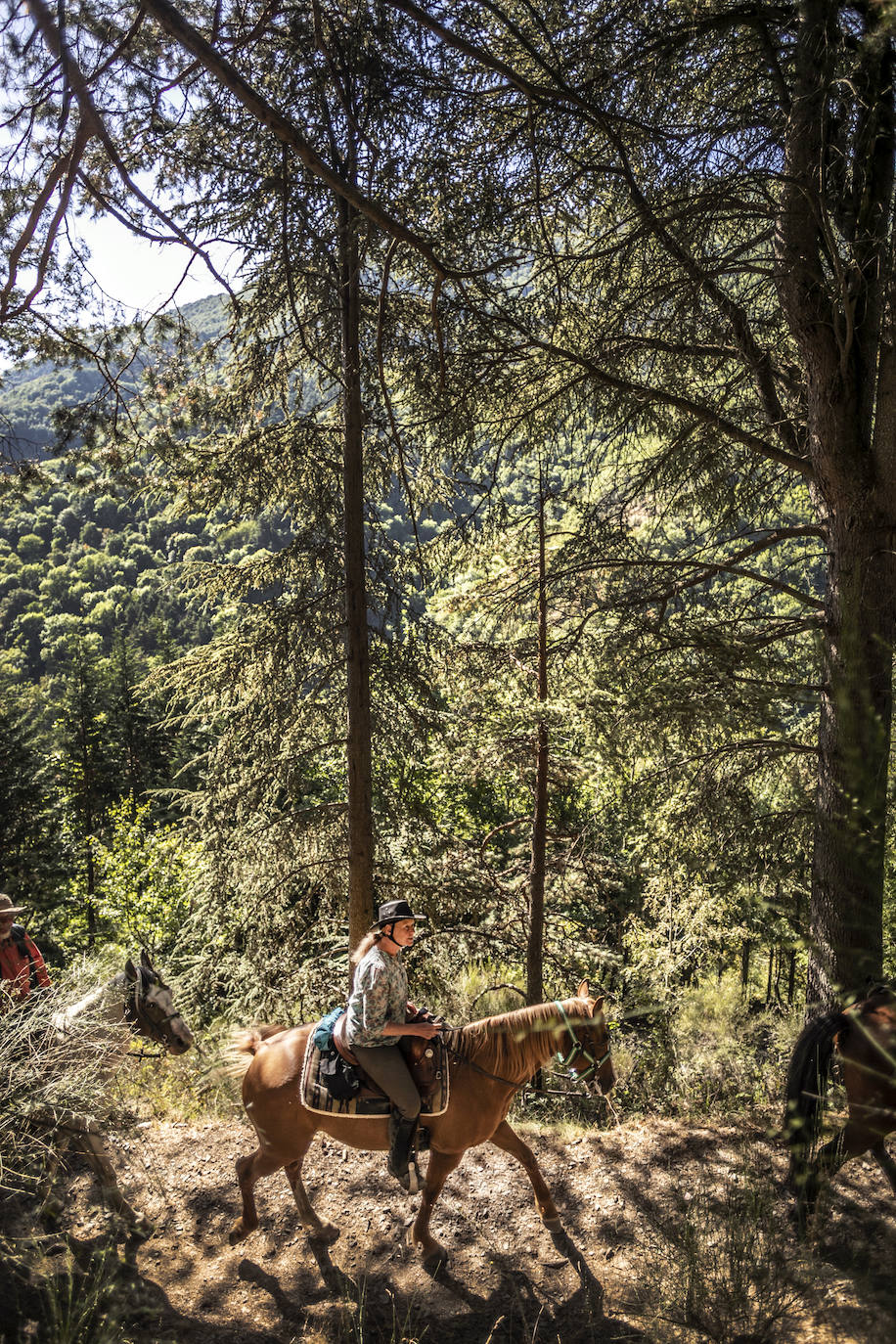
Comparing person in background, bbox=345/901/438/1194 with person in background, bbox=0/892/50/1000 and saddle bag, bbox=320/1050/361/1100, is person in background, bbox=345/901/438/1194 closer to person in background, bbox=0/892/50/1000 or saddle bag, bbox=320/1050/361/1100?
saddle bag, bbox=320/1050/361/1100

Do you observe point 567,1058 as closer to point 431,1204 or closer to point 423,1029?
point 423,1029

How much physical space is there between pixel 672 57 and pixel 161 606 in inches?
3073

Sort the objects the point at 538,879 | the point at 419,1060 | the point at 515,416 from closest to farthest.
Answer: the point at 419,1060 < the point at 515,416 < the point at 538,879

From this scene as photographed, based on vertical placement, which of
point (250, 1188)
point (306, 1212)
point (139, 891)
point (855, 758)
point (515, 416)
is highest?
point (515, 416)

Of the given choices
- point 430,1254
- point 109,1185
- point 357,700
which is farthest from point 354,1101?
point 357,700

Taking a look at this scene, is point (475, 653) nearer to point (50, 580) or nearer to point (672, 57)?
point (672, 57)

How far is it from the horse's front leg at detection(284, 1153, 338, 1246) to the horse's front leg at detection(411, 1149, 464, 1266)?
0.58 meters

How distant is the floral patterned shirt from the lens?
14.7ft

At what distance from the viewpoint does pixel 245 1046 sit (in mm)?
5082

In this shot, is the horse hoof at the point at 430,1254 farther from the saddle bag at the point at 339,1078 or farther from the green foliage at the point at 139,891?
the green foliage at the point at 139,891

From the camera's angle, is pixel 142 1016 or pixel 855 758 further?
pixel 855 758

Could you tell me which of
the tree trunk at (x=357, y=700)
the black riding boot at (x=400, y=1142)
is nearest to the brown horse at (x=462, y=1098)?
the black riding boot at (x=400, y=1142)

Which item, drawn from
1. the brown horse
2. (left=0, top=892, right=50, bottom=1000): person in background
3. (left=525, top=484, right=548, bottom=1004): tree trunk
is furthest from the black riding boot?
(left=525, top=484, right=548, bottom=1004): tree trunk

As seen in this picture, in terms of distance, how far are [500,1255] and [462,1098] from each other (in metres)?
1.03
